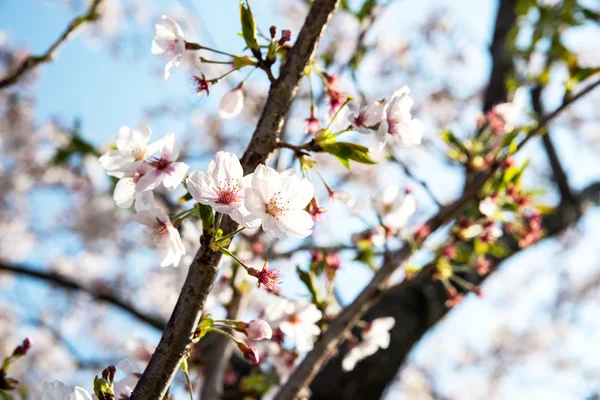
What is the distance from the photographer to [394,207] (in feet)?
4.32

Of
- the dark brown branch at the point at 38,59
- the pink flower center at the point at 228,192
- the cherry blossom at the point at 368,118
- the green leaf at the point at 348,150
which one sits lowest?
the pink flower center at the point at 228,192

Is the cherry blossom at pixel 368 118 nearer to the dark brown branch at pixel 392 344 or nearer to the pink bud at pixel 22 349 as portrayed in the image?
the pink bud at pixel 22 349

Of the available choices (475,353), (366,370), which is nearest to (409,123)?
(366,370)

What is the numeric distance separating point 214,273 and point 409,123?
15.2 inches

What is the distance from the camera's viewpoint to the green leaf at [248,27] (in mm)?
833

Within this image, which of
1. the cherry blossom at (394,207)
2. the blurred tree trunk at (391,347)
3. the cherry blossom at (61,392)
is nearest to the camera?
the cherry blossom at (61,392)

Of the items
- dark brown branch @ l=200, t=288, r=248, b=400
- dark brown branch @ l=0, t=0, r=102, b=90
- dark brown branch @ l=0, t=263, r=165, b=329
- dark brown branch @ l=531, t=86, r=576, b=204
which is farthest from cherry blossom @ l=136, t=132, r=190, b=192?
dark brown branch @ l=531, t=86, r=576, b=204

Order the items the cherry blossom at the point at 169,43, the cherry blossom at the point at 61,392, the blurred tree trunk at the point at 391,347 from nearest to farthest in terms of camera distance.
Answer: the cherry blossom at the point at 61,392 → the cherry blossom at the point at 169,43 → the blurred tree trunk at the point at 391,347

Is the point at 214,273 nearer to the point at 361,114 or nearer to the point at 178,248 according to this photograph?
the point at 178,248

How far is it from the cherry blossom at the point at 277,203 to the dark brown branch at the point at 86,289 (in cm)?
211

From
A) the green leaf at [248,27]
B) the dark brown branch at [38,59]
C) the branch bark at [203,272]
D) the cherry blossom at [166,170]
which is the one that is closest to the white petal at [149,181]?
the cherry blossom at [166,170]

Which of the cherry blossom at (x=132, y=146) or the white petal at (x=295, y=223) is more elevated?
the cherry blossom at (x=132, y=146)

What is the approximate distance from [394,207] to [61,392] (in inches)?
33.3

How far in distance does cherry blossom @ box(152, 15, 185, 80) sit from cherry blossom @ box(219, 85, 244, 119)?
0.36 feet
